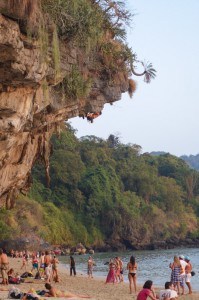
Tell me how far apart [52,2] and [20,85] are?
254 cm

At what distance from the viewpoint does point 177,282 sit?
686 inches

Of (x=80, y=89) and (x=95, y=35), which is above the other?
(x=95, y=35)

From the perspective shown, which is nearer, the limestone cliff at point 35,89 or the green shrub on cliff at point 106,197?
the limestone cliff at point 35,89

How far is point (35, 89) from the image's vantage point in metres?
15.0

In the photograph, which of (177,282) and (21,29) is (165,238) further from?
(21,29)

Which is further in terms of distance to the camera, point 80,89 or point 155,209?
point 155,209

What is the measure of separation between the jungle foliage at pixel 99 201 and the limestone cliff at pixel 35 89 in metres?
36.2

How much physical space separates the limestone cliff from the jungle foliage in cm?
3624

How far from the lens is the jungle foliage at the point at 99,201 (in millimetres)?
68100

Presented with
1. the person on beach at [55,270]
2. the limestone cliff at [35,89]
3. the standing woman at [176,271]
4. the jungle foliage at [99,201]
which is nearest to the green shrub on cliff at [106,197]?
the jungle foliage at [99,201]

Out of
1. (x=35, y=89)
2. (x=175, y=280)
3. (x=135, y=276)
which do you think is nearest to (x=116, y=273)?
(x=135, y=276)

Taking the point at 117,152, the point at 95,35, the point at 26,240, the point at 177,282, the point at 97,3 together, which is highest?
the point at 117,152

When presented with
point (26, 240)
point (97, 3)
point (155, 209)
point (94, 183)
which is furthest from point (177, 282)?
point (155, 209)

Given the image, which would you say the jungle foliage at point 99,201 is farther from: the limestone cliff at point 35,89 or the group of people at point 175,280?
the group of people at point 175,280
